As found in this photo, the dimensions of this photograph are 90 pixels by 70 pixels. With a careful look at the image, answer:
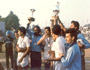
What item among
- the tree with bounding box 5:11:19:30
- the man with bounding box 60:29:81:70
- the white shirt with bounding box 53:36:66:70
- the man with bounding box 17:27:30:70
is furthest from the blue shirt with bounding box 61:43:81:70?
the tree with bounding box 5:11:19:30

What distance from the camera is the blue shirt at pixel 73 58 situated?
151 inches

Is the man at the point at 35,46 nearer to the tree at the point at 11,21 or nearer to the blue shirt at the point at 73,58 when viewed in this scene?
the blue shirt at the point at 73,58

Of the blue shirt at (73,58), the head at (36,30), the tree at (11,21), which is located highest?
the tree at (11,21)

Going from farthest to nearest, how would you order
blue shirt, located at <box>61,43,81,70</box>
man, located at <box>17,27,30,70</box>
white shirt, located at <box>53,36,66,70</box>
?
man, located at <box>17,27,30,70</box> < white shirt, located at <box>53,36,66,70</box> < blue shirt, located at <box>61,43,81,70</box>

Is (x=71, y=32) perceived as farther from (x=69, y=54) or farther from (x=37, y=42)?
(x=37, y=42)

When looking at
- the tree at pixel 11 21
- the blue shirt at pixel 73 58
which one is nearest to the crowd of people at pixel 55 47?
the blue shirt at pixel 73 58

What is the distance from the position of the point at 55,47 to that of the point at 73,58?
90cm

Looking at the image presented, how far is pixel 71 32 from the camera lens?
3977 mm

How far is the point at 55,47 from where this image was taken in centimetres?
470

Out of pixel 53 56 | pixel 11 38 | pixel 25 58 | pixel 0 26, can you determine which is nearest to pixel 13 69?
pixel 11 38

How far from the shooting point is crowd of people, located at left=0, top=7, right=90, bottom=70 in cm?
390

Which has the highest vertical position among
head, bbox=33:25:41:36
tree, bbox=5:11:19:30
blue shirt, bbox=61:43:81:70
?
tree, bbox=5:11:19:30

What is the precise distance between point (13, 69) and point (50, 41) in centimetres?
256

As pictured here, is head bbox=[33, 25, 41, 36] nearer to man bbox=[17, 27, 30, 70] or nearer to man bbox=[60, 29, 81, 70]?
man bbox=[17, 27, 30, 70]
